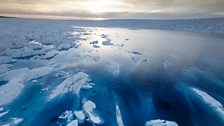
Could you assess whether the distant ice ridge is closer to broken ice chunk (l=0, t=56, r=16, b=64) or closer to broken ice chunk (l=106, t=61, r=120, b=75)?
broken ice chunk (l=0, t=56, r=16, b=64)

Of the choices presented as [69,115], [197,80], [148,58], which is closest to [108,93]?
[69,115]

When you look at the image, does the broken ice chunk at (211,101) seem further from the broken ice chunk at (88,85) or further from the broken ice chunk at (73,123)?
the broken ice chunk at (73,123)

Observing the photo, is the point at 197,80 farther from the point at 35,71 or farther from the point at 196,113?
the point at 35,71

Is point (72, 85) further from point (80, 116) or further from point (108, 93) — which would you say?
point (80, 116)

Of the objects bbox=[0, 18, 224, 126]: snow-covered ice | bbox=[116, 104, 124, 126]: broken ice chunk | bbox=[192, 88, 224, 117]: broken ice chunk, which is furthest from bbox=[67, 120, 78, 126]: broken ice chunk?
bbox=[192, 88, 224, 117]: broken ice chunk

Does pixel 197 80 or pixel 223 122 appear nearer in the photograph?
pixel 223 122

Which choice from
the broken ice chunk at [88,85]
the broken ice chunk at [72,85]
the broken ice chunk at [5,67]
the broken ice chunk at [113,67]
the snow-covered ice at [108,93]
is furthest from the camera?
the broken ice chunk at [113,67]

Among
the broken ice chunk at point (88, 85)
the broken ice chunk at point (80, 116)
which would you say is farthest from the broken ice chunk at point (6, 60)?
the broken ice chunk at point (80, 116)

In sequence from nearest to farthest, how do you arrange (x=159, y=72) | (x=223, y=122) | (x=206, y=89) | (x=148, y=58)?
(x=223, y=122) → (x=206, y=89) → (x=159, y=72) → (x=148, y=58)

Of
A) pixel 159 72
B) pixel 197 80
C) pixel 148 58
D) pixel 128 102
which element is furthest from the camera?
pixel 148 58
